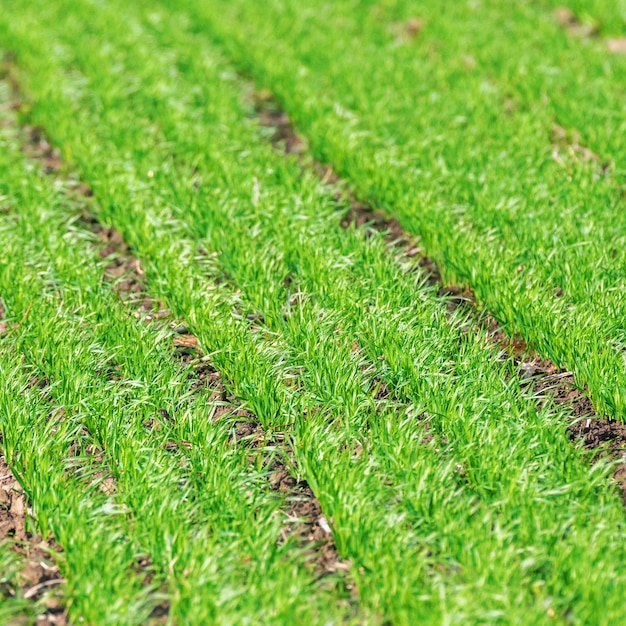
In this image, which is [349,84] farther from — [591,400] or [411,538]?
[411,538]

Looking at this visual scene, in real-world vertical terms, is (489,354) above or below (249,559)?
above

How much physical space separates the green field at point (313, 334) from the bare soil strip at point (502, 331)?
0.02 m

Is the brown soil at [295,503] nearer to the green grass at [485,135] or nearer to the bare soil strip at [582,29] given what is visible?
the green grass at [485,135]

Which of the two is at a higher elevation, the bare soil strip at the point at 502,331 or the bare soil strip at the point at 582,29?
the bare soil strip at the point at 582,29

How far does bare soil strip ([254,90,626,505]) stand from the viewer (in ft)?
10.5

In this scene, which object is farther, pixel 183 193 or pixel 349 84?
pixel 349 84

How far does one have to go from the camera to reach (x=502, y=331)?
3781mm

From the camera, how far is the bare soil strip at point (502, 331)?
10.5 ft

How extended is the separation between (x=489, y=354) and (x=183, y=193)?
199 centimetres

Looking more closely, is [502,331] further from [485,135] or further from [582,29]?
[582,29]

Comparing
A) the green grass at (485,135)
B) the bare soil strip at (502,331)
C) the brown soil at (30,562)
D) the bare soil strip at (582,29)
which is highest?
the bare soil strip at (582,29)

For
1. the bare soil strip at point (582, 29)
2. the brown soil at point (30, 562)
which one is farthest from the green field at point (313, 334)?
the bare soil strip at point (582, 29)

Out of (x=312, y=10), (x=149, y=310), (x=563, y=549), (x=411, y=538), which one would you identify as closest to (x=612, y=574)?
(x=563, y=549)

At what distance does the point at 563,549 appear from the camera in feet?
8.43
